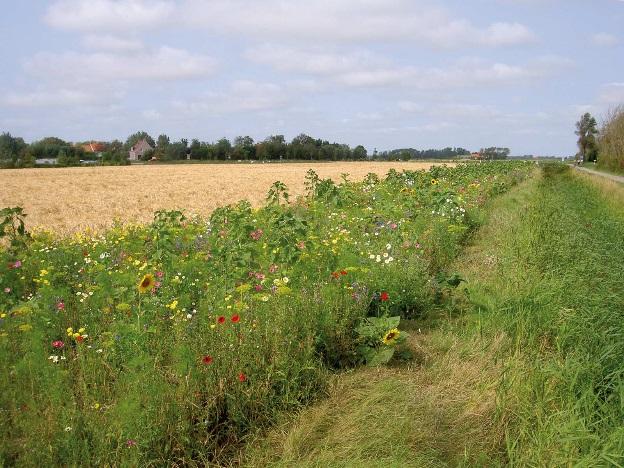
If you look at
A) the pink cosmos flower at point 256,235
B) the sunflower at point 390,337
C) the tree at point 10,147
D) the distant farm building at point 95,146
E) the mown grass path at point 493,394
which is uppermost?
the distant farm building at point 95,146

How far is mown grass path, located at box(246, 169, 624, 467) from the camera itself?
3.06 metres

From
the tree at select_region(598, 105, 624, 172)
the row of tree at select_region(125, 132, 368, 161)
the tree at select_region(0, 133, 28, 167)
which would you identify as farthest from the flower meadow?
the row of tree at select_region(125, 132, 368, 161)

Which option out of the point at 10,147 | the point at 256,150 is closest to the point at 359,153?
the point at 256,150

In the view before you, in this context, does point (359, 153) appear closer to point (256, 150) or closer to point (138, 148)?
point (256, 150)

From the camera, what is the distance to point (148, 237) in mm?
7148

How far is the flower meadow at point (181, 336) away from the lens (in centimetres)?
305

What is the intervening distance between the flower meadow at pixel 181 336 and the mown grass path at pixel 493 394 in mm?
280

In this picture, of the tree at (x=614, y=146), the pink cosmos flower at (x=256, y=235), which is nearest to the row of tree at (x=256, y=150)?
the tree at (x=614, y=146)

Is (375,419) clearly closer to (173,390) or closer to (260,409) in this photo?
(260,409)

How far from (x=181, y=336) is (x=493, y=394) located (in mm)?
2143

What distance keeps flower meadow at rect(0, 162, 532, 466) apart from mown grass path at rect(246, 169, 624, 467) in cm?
28

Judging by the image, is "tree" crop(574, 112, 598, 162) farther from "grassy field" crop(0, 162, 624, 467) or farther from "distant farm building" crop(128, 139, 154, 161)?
"grassy field" crop(0, 162, 624, 467)

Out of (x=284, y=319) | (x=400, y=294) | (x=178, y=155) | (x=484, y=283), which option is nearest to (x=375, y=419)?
(x=284, y=319)

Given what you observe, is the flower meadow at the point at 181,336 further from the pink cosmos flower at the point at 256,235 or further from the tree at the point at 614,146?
the tree at the point at 614,146
